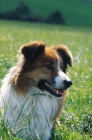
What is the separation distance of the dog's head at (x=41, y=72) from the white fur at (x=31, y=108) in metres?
0.11

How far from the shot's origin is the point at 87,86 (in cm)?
1045

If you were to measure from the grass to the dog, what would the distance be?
52.5 meters

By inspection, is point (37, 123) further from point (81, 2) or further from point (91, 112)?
point (81, 2)

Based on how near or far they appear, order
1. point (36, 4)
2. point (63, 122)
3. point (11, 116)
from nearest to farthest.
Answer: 1. point (11, 116)
2. point (63, 122)
3. point (36, 4)

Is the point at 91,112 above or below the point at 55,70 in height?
below

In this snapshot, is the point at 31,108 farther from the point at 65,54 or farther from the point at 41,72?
the point at 65,54

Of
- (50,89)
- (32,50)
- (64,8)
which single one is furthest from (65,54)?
(64,8)

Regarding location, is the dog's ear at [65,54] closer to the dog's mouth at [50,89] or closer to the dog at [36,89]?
the dog at [36,89]

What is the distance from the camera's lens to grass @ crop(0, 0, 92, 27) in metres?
61.1

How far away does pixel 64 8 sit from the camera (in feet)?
218

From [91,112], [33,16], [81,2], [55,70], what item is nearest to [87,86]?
[91,112]

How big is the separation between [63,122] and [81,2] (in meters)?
70.5

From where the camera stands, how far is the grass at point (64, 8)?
61.1 metres

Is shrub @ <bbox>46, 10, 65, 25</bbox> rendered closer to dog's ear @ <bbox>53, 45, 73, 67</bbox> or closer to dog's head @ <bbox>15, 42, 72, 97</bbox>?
dog's ear @ <bbox>53, 45, 73, 67</bbox>
